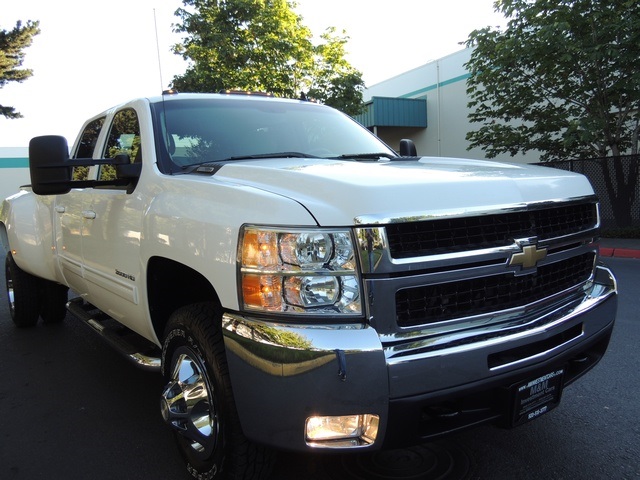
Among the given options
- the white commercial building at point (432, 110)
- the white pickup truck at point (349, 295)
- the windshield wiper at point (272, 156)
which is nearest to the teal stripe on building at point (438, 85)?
the white commercial building at point (432, 110)

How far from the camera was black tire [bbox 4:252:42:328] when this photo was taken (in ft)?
16.8

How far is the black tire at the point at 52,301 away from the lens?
5270mm

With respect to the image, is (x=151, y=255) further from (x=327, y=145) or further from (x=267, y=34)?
(x=267, y=34)

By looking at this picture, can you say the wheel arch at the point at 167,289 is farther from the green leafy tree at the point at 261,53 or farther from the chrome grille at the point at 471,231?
the green leafy tree at the point at 261,53

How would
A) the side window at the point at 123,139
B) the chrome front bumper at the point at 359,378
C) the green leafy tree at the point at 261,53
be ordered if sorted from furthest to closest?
the green leafy tree at the point at 261,53, the side window at the point at 123,139, the chrome front bumper at the point at 359,378

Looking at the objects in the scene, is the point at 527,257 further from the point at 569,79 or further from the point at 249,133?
the point at 569,79

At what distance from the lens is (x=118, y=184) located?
2951mm

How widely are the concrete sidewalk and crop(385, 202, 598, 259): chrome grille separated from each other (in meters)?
8.47

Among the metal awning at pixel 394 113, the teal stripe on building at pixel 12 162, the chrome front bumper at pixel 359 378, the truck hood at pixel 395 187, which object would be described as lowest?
the chrome front bumper at pixel 359 378

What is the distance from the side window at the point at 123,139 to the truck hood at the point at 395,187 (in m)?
0.95

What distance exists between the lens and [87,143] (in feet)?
14.0

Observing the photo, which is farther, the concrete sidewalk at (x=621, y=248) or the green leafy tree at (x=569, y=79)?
the green leafy tree at (x=569, y=79)

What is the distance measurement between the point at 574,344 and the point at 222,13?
54.3 feet

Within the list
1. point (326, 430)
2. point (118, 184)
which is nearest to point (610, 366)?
point (326, 430)
